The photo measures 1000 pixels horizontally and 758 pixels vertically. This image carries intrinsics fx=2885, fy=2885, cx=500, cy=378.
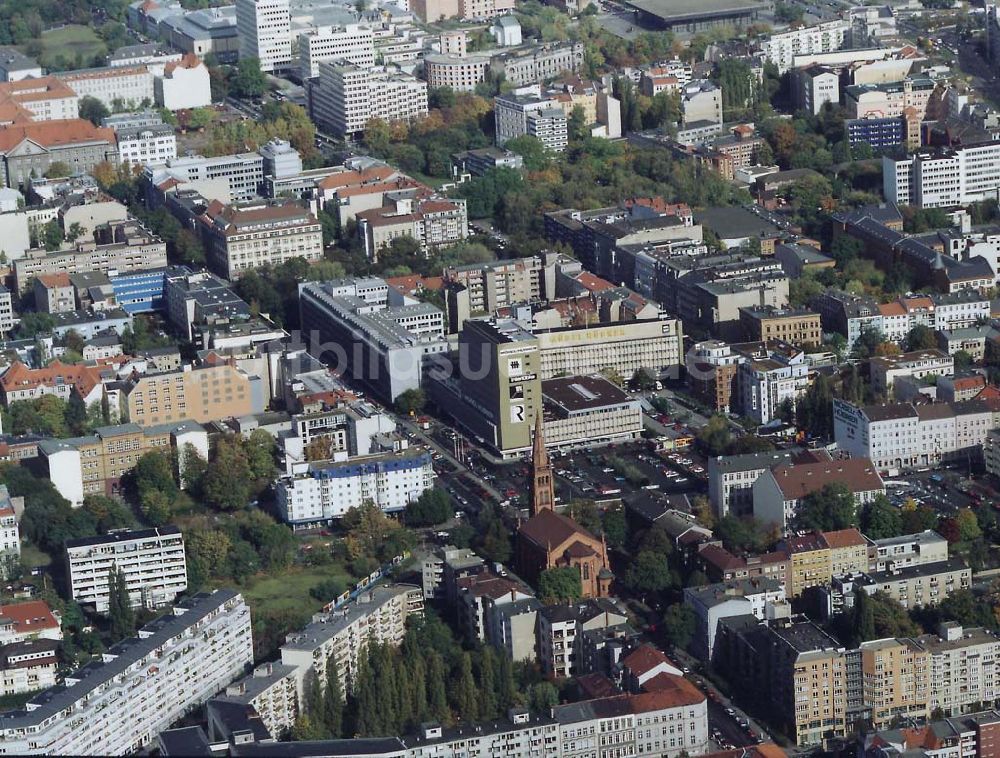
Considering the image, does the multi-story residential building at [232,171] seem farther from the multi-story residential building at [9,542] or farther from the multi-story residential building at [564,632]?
the multi-story residential building at [564,632]

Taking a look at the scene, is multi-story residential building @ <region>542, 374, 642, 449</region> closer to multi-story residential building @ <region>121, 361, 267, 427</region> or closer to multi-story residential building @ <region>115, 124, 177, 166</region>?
multi-story residential building @ <region>121, 361, 267, 427</region>

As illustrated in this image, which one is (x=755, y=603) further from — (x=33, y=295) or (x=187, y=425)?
(x=33, y=295)

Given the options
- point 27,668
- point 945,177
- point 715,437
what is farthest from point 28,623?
point 945,177

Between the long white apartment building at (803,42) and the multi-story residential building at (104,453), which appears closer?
the multi-story residential building at (104,453)

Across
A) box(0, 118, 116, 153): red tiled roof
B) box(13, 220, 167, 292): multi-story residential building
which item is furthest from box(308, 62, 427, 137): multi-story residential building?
box(13, 220, 167, 292): multi-story residential building

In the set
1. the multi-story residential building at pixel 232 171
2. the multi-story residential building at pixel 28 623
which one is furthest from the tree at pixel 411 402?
the multi-story residential building at pixel 232 171

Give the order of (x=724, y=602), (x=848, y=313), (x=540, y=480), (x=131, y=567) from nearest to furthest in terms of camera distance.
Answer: (x=724, y=602)
(x=131, y=567)
(x=540, y=480)
(x=848, y=313)

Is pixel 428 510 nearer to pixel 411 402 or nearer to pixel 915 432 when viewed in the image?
pixel 411 402
